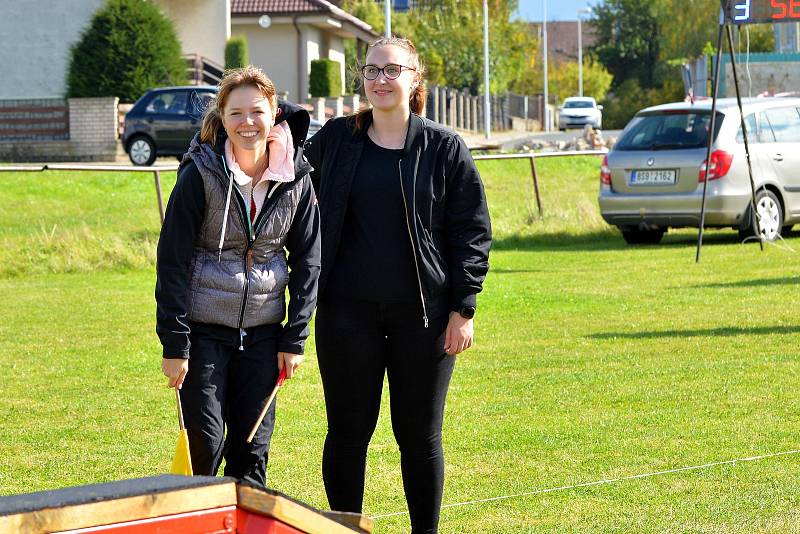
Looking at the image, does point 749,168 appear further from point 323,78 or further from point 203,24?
point 203,24

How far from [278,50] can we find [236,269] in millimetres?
42917

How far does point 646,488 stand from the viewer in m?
6.27

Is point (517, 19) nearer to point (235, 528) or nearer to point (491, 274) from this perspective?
point (491, 274)

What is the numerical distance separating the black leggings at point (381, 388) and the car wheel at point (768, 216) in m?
12.9

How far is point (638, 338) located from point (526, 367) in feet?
4.82

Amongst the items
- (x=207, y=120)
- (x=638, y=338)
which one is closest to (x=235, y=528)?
(x=207, y=120)

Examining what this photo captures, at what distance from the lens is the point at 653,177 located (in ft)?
58.4

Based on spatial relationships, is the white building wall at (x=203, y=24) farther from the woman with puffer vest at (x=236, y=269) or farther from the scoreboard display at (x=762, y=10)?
the woman with puffer vest at (x=236, y=269)

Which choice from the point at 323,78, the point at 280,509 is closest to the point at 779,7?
the point at 280,509

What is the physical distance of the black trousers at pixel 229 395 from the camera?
4.91 m

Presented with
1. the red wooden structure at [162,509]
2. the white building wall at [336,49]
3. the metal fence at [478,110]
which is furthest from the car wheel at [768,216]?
the white building wall at [336,49]

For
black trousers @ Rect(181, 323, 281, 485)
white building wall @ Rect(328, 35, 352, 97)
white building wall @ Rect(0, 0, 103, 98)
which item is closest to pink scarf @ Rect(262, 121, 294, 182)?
black trousers @ Rect(181, 323, 281, 485)

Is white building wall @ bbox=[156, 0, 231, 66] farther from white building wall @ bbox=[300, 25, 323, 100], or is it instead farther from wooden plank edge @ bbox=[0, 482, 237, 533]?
wooden plank edge @ bbox=[0, 482, 237, 533]

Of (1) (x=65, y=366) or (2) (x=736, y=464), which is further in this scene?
(1) (x=65, y=366)
